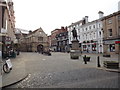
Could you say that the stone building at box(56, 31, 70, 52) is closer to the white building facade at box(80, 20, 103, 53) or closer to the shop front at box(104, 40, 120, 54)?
the white building facade at box(80, 20, 103, 53)

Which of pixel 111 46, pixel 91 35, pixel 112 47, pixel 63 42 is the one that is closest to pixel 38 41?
pixel 63 42

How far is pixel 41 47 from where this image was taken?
54938mm

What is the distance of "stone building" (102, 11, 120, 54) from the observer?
24844 mm

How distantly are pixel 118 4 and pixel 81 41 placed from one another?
19.6 m

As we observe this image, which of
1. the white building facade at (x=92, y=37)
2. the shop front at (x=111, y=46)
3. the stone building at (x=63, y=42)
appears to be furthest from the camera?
the stone building at (x=63, y=42)

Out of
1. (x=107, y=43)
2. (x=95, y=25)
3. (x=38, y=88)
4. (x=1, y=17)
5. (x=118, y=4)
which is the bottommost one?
(x=38, y=88)

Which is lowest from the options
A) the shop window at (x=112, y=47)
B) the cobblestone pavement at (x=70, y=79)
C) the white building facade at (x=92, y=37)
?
the cobblestone pavement at (x=70, y=79)

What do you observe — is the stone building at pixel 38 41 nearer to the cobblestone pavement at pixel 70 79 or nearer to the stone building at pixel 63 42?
the stone building at pixel 63 42

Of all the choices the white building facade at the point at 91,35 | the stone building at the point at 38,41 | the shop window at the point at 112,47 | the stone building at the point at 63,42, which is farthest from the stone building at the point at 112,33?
the stone building at the point at 38,41

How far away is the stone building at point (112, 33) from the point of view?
81.5 ft

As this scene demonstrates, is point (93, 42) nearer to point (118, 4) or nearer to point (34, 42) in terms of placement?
point (118, 4)

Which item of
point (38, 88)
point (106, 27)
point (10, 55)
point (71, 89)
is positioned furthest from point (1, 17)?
point (106, 27)

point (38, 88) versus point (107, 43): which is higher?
point (107, 43)

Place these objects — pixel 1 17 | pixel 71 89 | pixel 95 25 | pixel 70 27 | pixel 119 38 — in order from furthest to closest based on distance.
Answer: pixel 70 27 → pixel 95 25 → pixel 119 38 → pixel 1 17 → pixel 71 89
